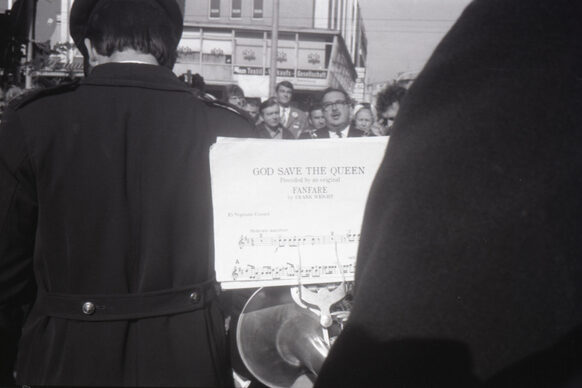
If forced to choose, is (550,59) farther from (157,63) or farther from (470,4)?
(157,63)

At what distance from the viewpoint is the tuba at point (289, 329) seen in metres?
1.55

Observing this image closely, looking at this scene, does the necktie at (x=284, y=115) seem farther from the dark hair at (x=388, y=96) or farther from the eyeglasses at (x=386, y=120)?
the dark hair at (x=388, y=96)

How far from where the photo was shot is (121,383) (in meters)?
1.64

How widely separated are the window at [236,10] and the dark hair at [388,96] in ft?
128

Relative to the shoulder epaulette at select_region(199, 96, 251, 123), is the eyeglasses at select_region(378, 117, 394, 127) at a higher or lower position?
lower

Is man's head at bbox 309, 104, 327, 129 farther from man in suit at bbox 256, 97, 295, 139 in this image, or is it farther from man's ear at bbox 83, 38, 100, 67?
man's ear at bbox 83, 38, 100, 67

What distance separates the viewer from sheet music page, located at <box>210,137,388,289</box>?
1.52 meters

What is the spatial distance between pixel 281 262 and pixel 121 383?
0.53 m

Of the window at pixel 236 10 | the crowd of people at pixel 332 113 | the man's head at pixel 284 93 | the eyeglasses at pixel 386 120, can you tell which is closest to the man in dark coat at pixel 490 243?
the crowd of people at pixel 332 113

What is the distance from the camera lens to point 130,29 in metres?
1.78

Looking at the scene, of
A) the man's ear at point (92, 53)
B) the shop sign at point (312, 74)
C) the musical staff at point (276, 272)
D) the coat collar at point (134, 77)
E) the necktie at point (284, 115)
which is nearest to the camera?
the musical staff at point (276, 272)

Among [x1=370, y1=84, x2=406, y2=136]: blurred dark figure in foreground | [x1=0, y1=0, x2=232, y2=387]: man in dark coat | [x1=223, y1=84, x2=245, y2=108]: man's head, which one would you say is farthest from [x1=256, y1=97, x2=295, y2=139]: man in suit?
[x1=0, y1=0, x2=232, y2=387]: man in dark coat

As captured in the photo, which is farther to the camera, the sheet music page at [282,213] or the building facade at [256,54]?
the building facade at [256,54]

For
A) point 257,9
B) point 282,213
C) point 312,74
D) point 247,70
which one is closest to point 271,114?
point 282,213
